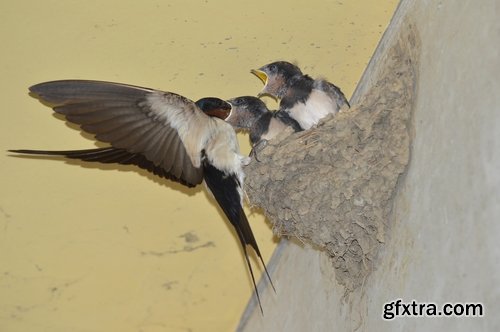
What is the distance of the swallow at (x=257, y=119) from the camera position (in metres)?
3.31

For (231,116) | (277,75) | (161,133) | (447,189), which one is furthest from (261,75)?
(447,189)

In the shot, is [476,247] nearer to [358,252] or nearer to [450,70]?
[450,70]

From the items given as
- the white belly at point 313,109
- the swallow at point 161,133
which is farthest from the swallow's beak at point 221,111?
the white belly at point 313,109

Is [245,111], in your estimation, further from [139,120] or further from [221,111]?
[139,120]

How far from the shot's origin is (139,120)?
297cm

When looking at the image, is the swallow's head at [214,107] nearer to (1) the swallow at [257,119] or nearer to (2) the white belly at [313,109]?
(1) the swallow at [257,119]

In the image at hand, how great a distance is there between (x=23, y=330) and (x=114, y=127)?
4.83ft

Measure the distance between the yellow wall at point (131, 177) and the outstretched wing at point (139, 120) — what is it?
35 cm

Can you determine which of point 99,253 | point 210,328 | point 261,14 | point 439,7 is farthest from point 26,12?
point 210,328

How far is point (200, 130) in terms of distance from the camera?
313 cm

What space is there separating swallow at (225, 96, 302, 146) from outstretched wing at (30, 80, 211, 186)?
244 millimetres

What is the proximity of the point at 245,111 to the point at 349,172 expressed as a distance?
618 mm

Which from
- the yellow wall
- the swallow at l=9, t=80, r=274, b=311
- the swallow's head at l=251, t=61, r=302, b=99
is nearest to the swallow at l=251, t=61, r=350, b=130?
the swallow's head at l=251, t=61, r=302, b=99

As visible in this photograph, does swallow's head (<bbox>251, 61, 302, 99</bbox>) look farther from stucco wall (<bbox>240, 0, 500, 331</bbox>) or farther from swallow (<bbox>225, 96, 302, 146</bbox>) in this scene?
Result: stucco wall (<bbox>240, 0, 500, 331</bbox>)
